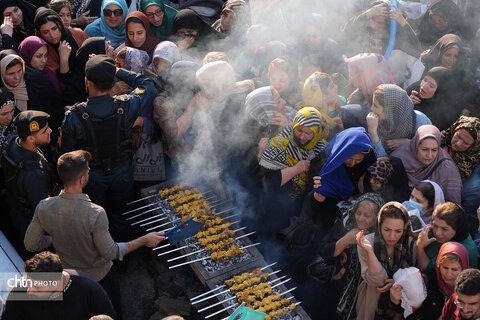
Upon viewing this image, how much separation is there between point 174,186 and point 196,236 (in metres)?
0.92

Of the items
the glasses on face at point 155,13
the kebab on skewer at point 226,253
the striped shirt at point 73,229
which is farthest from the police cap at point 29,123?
the glasses on face at point 155,13

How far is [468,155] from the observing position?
5098 mm

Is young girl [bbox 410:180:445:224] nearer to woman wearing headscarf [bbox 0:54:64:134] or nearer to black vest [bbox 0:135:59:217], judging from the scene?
black vest [bbox 0:135:59:217]

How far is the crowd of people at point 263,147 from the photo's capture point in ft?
13.8

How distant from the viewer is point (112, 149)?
538 cm

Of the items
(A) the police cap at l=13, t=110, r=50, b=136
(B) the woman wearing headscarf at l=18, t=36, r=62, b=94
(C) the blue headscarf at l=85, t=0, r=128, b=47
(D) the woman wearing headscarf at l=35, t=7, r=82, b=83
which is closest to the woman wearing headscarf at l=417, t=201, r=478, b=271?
A: (A) the police cap at l=13, t=110, r=50, b=136

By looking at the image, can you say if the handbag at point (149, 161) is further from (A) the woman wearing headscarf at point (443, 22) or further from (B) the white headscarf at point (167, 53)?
(A) the woman wearing headscarf at point (443, 22)

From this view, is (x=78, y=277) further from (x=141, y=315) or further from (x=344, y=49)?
(x=344, y=49)

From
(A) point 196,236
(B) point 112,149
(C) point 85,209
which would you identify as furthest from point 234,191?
(C) point 85,209

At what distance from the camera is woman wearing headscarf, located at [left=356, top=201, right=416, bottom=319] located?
13.6 ft

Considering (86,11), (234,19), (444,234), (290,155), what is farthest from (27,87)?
(444,234)

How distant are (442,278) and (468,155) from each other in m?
1.67

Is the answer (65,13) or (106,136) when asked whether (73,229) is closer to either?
(106,136)

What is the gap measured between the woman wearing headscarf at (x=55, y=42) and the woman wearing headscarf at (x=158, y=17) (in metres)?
1.22
